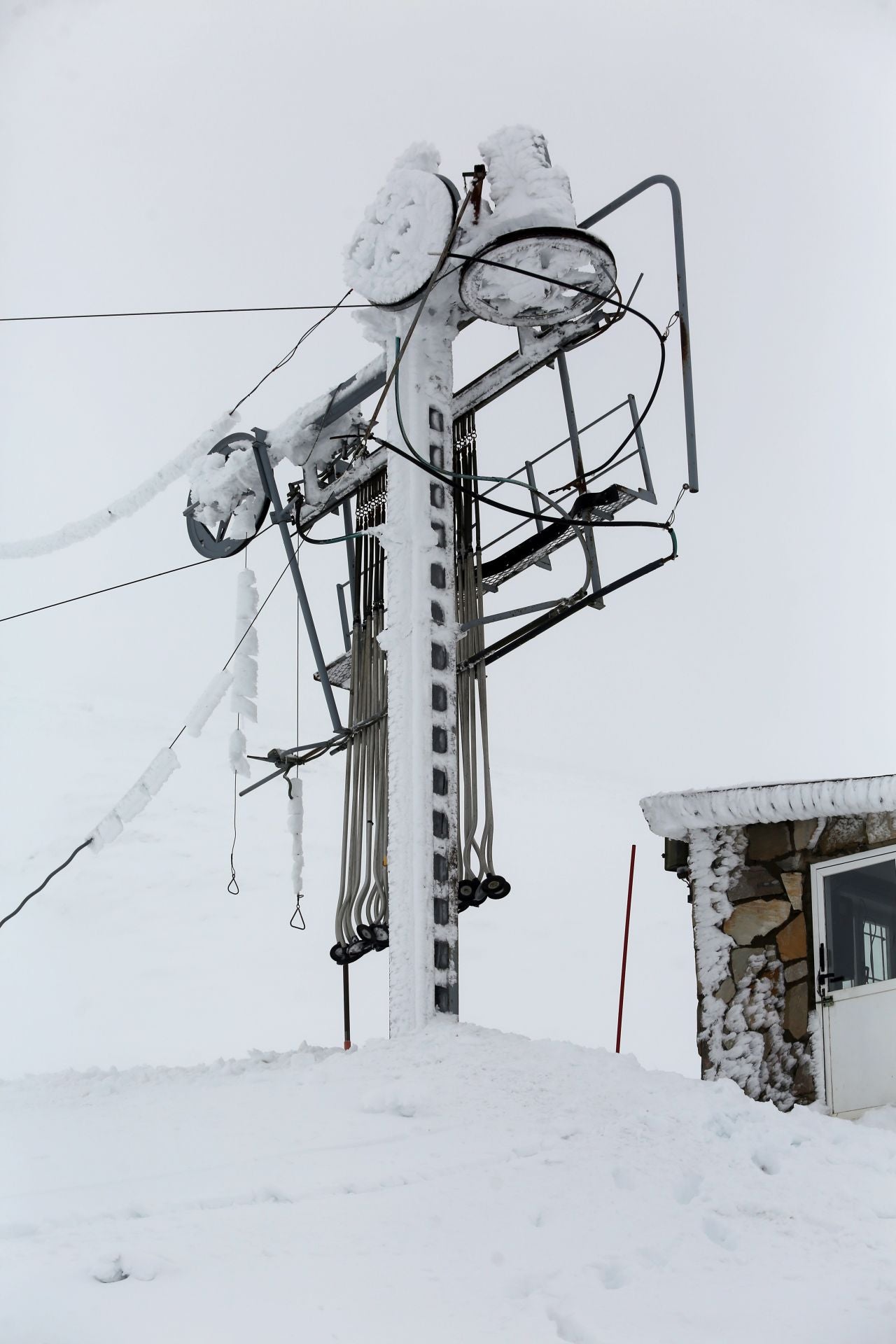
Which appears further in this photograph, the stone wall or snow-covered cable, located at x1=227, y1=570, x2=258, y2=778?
snow-covered cable, located at x1=227, y1=570, x2=258, y2=778

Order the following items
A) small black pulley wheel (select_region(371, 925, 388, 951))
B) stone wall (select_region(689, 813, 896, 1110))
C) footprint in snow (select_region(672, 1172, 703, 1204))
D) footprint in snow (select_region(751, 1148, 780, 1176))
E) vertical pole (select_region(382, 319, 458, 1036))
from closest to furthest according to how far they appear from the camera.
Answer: footprint in snow (select_region(672, 1172, 703, 1204)) → footprint in snow (select_region(751, 1148, 780, 1176)) → vertical pole (select_region(382, 319, 458, 1036)) → stone wall (select_region(689, 813, 896, 1110)) → small black pulley wheel (select_region(371, 925, 388, 951))

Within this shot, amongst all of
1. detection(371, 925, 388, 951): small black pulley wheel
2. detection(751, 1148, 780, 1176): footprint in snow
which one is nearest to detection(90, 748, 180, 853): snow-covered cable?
detection(371, 925, 388, 951): small black pulley wheel

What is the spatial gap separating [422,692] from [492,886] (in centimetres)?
121

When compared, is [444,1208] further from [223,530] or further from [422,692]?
[223,530]

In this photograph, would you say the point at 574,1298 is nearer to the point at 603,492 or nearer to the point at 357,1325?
the point at 357,1325

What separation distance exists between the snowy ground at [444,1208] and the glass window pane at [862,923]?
1457mm

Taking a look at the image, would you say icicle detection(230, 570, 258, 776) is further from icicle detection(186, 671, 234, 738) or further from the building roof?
the building roof

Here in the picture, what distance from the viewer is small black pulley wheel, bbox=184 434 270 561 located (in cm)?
967

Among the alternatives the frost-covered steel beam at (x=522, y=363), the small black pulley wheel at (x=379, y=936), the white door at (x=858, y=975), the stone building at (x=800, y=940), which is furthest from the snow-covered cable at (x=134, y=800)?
the white door at (x=858, y=975)

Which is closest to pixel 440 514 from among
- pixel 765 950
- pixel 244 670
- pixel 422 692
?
pixel 422 692

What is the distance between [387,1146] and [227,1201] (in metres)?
0.85

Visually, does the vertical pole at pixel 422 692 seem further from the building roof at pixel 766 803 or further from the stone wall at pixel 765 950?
the stone wall at pixel 765 950

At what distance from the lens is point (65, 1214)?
451cm

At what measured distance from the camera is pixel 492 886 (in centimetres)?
760
